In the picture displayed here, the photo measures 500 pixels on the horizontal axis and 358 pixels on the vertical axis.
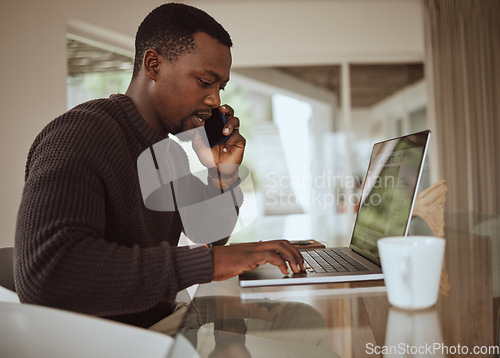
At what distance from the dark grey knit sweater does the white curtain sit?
4045mm

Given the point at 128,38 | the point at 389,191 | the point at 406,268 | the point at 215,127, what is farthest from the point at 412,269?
the point at 128,38

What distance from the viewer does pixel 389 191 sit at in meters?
1.00

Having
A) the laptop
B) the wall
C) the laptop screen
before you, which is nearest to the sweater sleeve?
the laptop

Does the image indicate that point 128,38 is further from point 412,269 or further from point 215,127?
point 412,269

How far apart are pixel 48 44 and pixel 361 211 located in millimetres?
3265

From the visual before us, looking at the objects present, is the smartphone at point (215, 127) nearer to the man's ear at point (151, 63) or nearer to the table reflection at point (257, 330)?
the man's ear at point (151, 63)

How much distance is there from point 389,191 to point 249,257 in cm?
39

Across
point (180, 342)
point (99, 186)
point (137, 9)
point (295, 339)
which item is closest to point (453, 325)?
point (295, 339)

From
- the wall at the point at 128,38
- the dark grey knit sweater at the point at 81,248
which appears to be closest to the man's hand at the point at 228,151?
the dark grey knit sweater at the point at 81,248

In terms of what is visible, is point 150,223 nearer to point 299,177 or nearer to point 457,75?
point 299,177

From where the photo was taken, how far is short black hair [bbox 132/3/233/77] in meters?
1.13

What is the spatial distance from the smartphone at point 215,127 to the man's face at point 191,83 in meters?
0.19

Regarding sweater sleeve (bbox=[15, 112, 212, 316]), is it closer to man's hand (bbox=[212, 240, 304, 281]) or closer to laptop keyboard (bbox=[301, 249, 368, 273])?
man's hand (bbox=[212, 240, 304, 281])

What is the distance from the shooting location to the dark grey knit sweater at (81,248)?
2.24 feet
